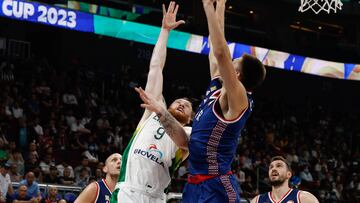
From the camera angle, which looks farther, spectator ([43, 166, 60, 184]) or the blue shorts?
spectator ([43, 166, 60, 184])

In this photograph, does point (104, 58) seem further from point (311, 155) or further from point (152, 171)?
point (152, 171)

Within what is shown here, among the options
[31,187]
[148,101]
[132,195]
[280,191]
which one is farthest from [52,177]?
[148,101]

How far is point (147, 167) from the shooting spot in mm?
5637

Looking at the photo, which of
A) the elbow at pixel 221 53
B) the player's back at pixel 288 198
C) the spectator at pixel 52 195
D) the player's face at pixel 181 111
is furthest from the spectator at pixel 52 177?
the elbow at pixel 221 53

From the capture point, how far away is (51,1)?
19.7 meters

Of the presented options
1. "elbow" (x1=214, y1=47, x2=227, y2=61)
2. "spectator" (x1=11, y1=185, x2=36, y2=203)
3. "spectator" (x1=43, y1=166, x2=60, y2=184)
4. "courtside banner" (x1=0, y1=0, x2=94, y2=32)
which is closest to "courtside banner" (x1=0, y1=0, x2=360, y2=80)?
"courtside banner" (x1=0, y1=0, x2=94, y2=32)

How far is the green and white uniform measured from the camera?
5.62 m

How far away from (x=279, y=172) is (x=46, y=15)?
9.85m

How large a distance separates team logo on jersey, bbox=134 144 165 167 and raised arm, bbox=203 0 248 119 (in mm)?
1196

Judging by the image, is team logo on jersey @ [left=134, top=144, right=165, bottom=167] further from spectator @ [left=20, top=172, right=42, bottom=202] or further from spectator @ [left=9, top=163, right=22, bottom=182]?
spectator @ [left=9, top=163, right=22, bottom=182]

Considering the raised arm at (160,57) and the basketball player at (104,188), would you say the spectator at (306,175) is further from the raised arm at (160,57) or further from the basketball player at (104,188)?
the raised arm at (160,57)

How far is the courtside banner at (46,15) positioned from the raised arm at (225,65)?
464 inches

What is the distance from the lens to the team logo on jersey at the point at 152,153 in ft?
18.5

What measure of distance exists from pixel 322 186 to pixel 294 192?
463 inches
